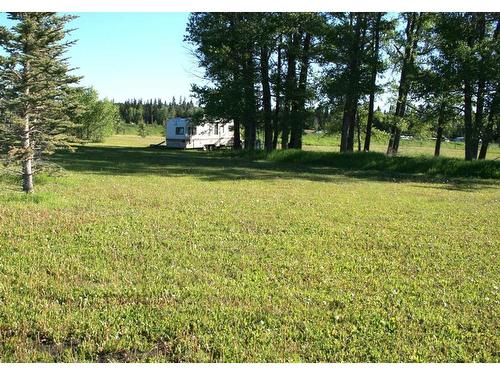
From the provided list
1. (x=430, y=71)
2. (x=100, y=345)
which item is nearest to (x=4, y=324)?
(x=100, y=345)

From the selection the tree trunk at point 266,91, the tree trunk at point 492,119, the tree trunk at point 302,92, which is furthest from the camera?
the tree trunk at point 266,91

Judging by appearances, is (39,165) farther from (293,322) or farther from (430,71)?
(430,71)

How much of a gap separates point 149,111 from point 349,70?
125951mm

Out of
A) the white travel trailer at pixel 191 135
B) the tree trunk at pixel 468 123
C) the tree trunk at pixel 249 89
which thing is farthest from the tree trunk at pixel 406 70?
the white travel trailer at pixel 191 135

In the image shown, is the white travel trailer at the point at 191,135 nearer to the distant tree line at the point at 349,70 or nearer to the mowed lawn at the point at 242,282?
the distant tree line at the point at 349,70

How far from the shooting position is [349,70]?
26188 mm

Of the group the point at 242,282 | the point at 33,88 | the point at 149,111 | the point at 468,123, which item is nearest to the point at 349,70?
the point at 468,123

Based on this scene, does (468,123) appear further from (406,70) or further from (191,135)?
(191,135)

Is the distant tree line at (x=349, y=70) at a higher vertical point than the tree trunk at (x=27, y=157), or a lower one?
higher

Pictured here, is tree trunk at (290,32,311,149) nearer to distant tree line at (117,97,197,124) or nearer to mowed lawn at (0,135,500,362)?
mowed lawn at (0,135,500,362)

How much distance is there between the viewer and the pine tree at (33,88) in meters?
9.92

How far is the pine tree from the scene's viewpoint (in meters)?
9.92

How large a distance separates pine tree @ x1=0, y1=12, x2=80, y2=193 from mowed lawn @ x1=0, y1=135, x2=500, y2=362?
1.30 meters

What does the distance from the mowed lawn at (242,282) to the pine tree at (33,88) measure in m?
1.30
